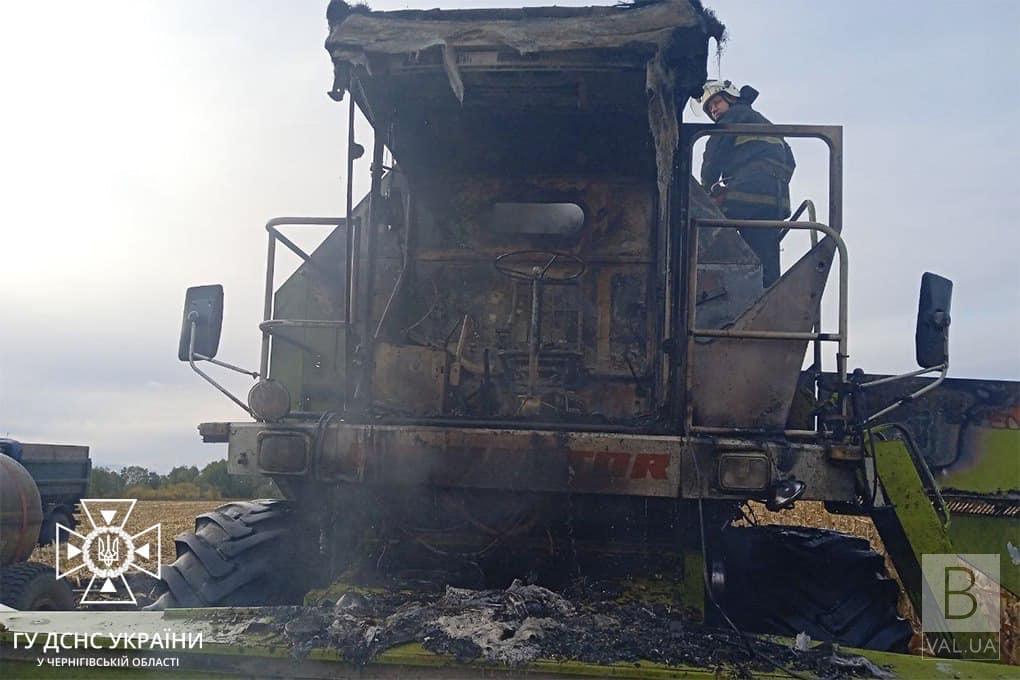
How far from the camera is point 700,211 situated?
233 inches

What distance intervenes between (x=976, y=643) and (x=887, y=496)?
3.07 ft

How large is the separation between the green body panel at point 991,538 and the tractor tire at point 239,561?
444cm

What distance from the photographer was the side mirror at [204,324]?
5.22m

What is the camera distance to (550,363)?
5.32m

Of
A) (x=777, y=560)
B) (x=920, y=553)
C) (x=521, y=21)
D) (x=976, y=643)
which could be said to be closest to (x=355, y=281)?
(x=521, y=21)

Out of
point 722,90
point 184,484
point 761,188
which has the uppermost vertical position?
point 722,90

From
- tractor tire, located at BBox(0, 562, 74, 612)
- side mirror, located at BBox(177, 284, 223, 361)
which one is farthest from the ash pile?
tractor tire, located at BBox(0, 562, 74, 612)

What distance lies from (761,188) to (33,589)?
6051 millimetres

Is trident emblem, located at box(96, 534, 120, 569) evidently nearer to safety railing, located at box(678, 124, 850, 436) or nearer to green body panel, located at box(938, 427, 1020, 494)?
safety railing, located at box(678, 124, 850, 436)

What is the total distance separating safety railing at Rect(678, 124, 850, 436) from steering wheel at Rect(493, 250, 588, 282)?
74 cm

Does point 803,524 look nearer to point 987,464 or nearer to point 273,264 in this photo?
point 987,464

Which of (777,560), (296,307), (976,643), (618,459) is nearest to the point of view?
(618,459)

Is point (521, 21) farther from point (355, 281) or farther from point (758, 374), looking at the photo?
point (758, 374)

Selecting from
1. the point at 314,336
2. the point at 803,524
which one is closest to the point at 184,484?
the point at 803,524
